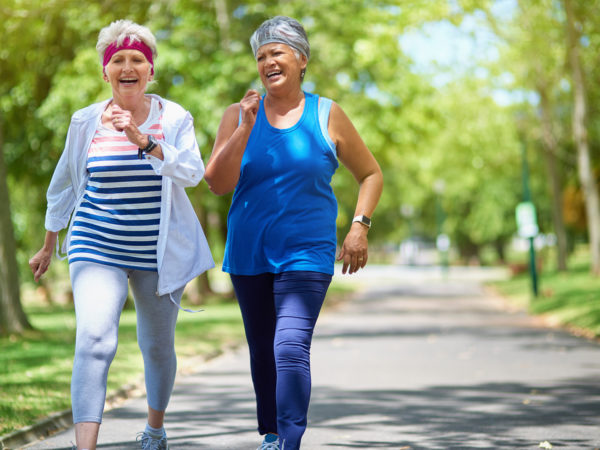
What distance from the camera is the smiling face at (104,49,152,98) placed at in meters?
4.19

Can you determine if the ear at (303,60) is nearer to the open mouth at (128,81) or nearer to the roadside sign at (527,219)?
the open mouth at (128,81)

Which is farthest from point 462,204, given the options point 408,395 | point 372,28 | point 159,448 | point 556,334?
point 159,448

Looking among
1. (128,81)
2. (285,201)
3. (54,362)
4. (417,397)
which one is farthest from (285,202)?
(54,362)

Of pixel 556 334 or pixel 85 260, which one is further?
pixel 556 334

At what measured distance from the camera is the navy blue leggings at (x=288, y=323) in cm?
392

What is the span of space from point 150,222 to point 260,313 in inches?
24.9

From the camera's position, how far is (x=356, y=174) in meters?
4.31

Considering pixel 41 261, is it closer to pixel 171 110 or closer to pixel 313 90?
pixel 171 110

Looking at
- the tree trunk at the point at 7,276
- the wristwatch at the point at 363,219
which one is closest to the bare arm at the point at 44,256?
the wristwatch at the point at 363,219

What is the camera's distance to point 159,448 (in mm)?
4469

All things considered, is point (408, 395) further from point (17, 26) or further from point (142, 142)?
point (17, 26)

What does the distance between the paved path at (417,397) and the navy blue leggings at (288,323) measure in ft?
4.50

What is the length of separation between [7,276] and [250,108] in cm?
968

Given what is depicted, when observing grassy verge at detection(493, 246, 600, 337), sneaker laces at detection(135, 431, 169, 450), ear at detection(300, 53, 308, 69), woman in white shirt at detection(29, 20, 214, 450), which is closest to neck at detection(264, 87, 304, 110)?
ear at detection(300, 53, 308, 69)
